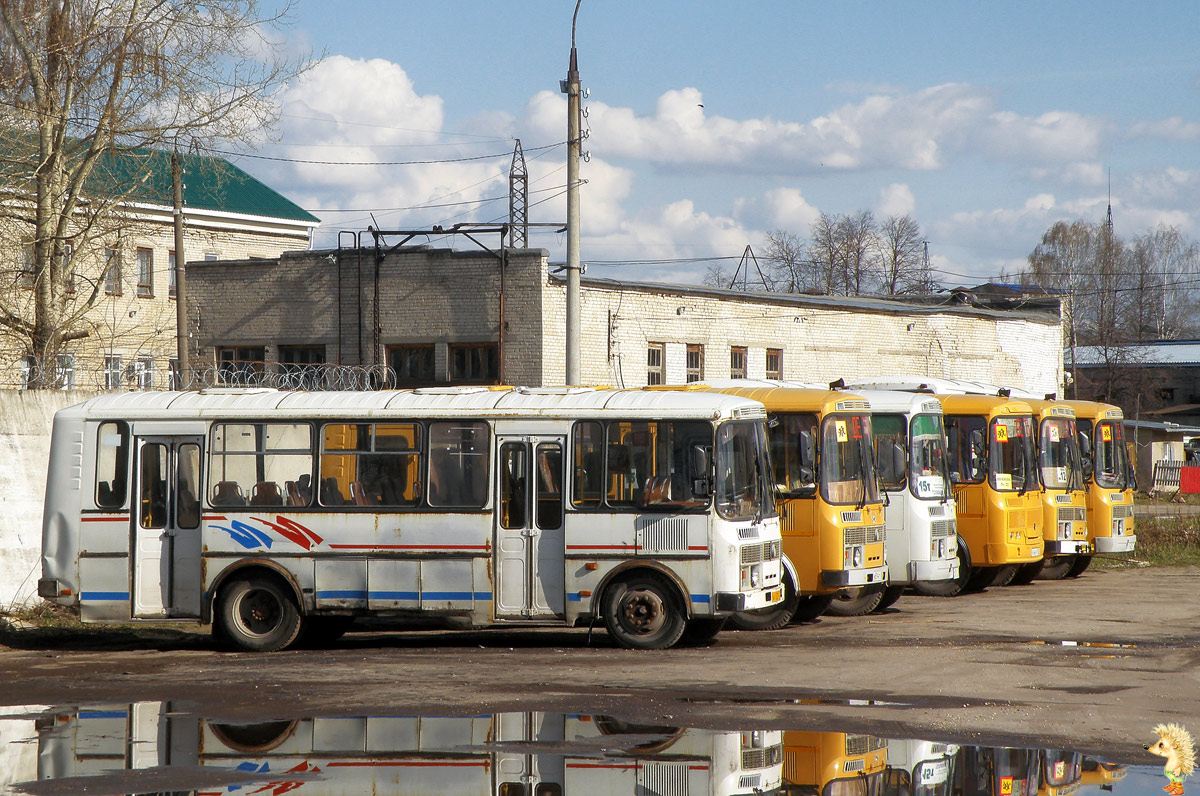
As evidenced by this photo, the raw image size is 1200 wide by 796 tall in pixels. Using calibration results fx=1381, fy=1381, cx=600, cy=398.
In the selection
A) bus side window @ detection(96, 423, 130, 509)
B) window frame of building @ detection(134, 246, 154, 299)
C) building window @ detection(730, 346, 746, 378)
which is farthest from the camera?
window frame of building @ detection(134, 246, 154, 299)

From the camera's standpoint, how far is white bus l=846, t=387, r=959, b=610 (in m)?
18.4

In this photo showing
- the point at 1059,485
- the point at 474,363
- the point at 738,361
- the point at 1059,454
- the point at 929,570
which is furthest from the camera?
the point at 738,361

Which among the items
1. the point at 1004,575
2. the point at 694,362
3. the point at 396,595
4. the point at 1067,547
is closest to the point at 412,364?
the point at 694,362

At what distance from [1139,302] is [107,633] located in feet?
336

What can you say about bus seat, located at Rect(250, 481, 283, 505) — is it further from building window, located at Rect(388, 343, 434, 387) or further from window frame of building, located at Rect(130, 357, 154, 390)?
building window, located at Rect(388, 343, 434, 387)

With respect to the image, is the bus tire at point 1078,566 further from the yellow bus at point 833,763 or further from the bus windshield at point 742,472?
the yellow bus at point 833,763

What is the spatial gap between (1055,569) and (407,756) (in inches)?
697

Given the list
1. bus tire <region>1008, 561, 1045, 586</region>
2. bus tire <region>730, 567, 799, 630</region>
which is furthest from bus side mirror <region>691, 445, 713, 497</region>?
bus tire <region>1008, 561, 1045, 586</region>

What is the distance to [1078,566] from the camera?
24500 mm

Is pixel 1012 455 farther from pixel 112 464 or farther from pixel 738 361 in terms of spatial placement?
pixel 738 361

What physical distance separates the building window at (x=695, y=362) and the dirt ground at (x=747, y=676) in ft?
56.3

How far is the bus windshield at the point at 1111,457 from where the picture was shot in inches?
945

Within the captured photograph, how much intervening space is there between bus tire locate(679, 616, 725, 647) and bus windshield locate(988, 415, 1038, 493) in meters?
7.17

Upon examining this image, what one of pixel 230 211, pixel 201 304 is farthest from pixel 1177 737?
pixel 230 211
